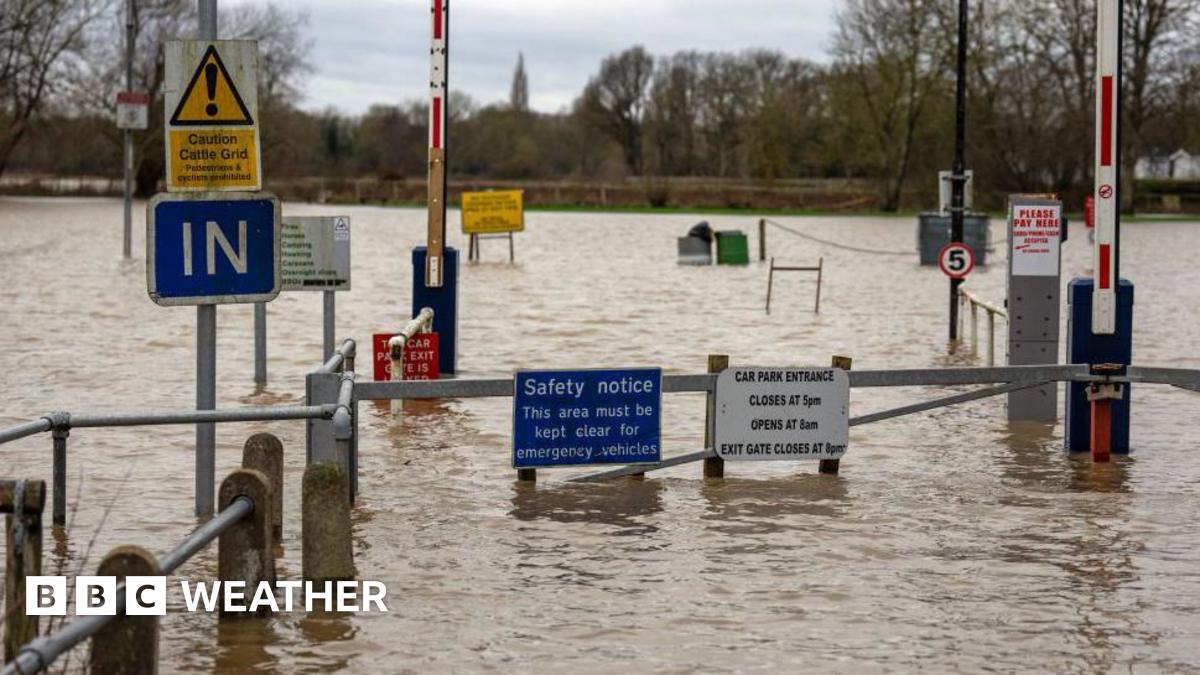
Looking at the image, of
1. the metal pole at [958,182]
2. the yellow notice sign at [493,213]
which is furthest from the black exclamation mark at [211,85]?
the yellow notice sign at [493,213]

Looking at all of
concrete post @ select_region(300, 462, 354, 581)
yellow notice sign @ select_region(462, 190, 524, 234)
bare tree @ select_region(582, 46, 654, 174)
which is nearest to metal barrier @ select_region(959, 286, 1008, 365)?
concrete post @ select_region(300, 462, 354, 581)

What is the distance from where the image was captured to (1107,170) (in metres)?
12.9

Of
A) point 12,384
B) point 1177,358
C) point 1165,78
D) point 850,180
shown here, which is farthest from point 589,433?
point 850,180

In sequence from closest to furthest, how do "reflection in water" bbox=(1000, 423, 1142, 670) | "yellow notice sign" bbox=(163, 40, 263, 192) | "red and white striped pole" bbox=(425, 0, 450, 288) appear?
"reflection in water" bbox=(1000, 423, 1142, 670), "yellow notice sign" bbox=(163, 40, 263, 192), "red and white striped pole" bbox=(425, 0, 450, 288)

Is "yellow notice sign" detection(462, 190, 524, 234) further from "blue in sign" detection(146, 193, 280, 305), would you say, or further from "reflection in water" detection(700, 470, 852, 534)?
"blue in sign" detection(146, 193, 280, 305)

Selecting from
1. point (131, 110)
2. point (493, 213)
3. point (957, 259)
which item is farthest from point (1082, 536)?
point (493, 213)

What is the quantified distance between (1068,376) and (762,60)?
4559 inches

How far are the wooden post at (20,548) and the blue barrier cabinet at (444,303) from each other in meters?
10.5

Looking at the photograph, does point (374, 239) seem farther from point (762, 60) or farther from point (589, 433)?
point (762, 60)

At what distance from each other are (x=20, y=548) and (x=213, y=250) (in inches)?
127

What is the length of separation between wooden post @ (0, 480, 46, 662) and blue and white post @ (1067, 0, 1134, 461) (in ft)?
26.1

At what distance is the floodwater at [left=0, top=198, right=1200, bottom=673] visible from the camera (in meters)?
7.94

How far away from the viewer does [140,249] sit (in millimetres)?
44438

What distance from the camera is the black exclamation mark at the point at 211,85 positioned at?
32.7ft
